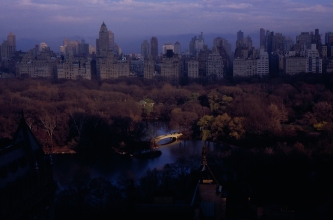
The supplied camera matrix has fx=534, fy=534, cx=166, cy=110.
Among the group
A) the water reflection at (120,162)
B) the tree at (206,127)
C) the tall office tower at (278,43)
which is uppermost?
the tall office tower at (278,43)

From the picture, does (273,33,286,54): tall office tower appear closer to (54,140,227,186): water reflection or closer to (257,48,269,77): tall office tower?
(257,48,269,77): tall office tower

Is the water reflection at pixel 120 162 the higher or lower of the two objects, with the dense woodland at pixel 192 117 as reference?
lower

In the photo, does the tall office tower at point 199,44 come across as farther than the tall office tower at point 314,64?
Yes

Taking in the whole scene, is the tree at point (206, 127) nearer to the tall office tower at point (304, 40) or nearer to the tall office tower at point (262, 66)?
the tall office tower at point (262, 66)

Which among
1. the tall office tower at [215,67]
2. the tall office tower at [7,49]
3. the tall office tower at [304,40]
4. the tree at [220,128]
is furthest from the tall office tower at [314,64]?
the tall office tower at [7,49]

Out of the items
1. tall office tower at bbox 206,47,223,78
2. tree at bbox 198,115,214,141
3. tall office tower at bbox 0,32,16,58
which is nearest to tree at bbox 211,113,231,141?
tree at bbox 198,115,214,141

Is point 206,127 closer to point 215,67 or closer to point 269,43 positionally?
point 215,67

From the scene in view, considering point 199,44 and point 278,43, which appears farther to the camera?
point 199,44

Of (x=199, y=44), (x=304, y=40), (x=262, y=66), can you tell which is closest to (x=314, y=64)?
(x=262, y=66)
